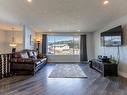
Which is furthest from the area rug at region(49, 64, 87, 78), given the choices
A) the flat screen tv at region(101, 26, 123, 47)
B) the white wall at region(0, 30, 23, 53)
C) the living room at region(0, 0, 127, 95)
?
the white wall at region(0, 30, 23, 53)

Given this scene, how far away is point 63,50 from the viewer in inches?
435

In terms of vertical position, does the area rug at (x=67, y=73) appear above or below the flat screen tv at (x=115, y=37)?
below

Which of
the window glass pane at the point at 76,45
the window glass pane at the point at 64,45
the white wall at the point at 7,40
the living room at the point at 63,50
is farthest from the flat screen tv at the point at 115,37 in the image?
the white wall at the point at 7,40

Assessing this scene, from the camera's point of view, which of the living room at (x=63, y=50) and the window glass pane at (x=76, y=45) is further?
the window glass pane at (x=76, y=45)

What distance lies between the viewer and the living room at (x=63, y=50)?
13.1 feet

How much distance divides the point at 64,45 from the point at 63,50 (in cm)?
40

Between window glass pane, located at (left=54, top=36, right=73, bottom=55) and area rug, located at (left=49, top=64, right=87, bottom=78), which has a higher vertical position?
window glass pane, located at (left=54, top=36, right=73, bottom=55)

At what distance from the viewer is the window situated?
11.0 meters

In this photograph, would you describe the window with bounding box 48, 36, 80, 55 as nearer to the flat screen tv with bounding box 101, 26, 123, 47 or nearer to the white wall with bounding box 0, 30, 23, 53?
the white wall with bounding box 0, 30, 23, 53

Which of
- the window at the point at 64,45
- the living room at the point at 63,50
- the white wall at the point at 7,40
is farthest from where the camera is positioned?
the window at the point at 64,45

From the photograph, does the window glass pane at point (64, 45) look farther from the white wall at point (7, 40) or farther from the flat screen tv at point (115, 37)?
the flat screen tv at point (115, 37)

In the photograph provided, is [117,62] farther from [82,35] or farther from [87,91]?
[82,35]

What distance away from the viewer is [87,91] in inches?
142

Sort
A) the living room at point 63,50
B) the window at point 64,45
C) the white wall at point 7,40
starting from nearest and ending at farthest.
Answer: the living room at point 63,50, the white wall at point 7,40, the window at point 64,45
